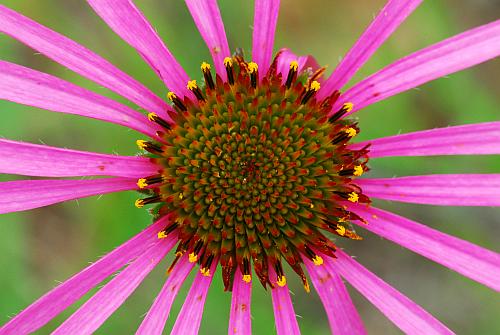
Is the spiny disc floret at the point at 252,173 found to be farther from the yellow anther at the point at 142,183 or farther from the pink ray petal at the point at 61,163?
the pink ray petal at the point at 61,163

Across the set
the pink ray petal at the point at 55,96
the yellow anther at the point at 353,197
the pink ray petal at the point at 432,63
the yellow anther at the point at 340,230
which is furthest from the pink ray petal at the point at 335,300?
the pink ray petal at the point at 55,96

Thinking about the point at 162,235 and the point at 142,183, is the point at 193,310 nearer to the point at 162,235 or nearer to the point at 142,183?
the point at 162,235

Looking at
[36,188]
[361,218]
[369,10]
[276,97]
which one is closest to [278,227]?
[361,218]

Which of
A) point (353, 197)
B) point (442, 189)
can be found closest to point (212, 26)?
point (353, 197)

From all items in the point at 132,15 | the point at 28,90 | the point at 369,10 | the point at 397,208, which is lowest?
the point at 397,208

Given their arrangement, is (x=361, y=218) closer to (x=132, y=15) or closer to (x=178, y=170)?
(x=178, y=170)

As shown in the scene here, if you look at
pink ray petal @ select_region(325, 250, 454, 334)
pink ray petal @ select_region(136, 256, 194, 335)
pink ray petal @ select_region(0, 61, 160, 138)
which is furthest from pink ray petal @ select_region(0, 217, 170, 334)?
pink ray petal @ select_region(325, 250, 454, 334)
